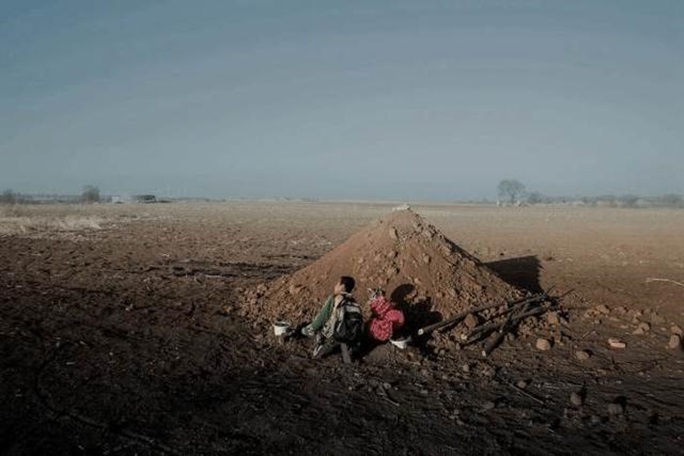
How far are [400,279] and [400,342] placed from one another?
205cm

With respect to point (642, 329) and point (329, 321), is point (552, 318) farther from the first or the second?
point (329, 321)

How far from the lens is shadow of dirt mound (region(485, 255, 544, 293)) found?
1246cm

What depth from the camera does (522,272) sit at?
14133 mm

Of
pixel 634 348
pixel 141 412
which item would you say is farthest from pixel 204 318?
pixel 634 348

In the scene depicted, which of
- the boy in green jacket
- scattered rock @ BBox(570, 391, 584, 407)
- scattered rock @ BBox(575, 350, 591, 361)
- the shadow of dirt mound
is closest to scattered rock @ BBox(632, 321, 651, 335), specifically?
scattered rock @ BBox(575, 350, 591, 361)

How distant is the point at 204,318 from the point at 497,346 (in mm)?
4754

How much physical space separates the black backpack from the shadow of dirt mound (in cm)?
578

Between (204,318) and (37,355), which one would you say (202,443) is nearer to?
(37,355)

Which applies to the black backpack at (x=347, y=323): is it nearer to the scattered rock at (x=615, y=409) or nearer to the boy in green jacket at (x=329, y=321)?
the boy in green jacket at (x=329, y=321)

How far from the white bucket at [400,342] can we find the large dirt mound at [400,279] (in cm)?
117

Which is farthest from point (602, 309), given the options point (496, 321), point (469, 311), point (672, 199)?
point (672, 199)

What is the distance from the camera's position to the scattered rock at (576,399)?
616 cm

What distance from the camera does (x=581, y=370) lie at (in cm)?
740

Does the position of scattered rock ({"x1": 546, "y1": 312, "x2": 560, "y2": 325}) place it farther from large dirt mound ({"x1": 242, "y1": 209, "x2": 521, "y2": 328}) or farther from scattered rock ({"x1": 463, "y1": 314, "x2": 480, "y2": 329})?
scattered rock ({"x1": 463, "y1": 314, "x2": 480, "y2": 329})
